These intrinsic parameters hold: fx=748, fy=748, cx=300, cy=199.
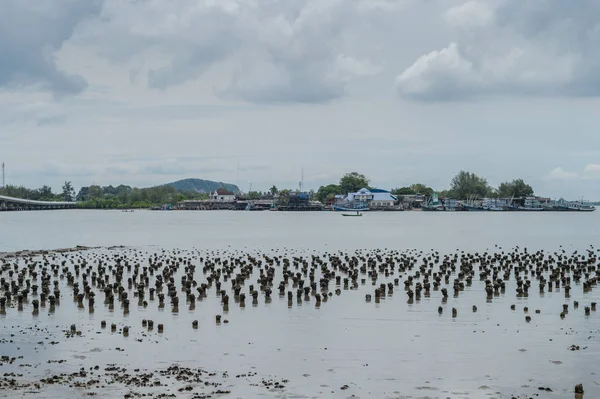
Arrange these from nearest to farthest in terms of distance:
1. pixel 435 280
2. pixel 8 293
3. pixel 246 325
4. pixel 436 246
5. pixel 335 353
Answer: pixel 335 353, pixel 246 325, pixel 8 293, pixel 435 280, pixel 436 246

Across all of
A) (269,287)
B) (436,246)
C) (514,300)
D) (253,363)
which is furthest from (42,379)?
(436,246)

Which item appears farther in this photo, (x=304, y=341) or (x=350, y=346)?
(x=304, y=341)

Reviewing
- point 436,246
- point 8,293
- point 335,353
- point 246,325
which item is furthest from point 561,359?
point 436,246

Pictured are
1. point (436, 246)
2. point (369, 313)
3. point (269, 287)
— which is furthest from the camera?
point (436, 246)

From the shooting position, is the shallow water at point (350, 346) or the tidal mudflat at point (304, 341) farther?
the shallow water at point (350, 346)

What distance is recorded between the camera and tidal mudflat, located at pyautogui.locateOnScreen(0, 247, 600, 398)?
2367 cm

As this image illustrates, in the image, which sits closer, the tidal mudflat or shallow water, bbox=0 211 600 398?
the tidal mudflat

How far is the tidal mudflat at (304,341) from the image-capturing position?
23.7m

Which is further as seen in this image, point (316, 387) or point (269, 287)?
point (269, 287)

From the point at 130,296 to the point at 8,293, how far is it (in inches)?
259

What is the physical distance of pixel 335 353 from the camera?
28672mm

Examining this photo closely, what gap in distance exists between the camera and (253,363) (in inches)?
1061

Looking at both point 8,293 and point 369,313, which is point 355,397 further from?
point 8,293

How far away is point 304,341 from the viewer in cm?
3102
